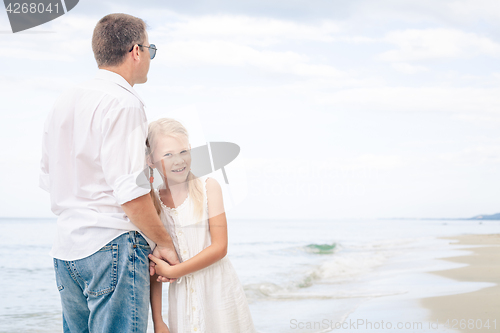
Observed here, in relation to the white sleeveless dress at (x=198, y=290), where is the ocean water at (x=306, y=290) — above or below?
below

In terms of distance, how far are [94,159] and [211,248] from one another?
0.54 metres

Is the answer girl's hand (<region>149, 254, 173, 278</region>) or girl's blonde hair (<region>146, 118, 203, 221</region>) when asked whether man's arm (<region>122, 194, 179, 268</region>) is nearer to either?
girl's hand (<region>149, 254, 173, 278</region>)

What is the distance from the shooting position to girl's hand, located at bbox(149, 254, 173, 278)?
1.58 metres

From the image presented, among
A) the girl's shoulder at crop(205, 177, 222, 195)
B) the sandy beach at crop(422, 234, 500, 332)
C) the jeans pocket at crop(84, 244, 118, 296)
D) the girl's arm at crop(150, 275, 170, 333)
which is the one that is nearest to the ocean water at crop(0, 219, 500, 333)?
the sandy beach at crop(422, 234, 500, 332)

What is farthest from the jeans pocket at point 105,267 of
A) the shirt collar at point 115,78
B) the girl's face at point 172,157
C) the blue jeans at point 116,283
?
the shirt collar at point 115,78

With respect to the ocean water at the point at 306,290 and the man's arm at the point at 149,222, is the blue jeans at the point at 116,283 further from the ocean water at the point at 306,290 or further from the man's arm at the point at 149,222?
the ocean water at the point at 306,290

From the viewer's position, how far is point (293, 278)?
317 inches

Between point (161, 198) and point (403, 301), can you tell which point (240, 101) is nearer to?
point (403, 301)

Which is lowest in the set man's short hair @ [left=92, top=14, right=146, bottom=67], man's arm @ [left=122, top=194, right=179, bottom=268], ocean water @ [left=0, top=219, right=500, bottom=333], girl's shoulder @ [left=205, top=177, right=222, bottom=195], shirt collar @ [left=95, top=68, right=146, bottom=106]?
ocean water @ [left=0, top=219, right=500, bottom=333]

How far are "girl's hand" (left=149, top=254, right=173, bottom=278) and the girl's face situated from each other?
0.32 m

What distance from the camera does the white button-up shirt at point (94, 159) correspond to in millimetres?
1396

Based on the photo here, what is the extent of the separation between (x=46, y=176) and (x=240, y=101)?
13914 millimetres

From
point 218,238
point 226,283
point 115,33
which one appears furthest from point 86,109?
point 226,283

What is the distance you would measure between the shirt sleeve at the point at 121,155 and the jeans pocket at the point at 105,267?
0.60 feet
